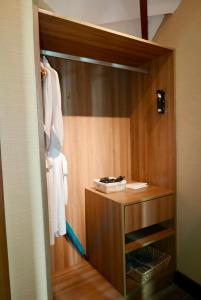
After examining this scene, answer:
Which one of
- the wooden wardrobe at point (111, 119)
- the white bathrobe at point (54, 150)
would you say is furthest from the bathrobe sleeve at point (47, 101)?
the wooden wardrobe at point (111, 119)

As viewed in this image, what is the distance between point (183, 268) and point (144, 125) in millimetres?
1281

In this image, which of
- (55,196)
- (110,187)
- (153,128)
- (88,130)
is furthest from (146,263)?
(88,130)

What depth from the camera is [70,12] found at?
1.53 metres

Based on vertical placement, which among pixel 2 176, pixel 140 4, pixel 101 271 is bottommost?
pixel 101 271

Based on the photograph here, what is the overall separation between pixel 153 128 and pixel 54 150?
3.09 feet

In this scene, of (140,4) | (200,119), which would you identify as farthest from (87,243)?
(140,4)

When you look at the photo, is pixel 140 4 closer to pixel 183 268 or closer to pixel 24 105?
pixel 24 105

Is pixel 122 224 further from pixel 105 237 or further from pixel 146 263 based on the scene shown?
pixel 146 263

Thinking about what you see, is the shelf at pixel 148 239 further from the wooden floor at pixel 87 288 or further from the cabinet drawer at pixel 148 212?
the wooden floor at pixel 87 288

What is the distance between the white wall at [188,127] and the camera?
1.45 m

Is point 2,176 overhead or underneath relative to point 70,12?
underneath

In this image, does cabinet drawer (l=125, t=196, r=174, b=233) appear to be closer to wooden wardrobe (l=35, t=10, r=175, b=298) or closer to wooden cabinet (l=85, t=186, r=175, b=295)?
wooden cabinet (l=85, t=186, r=175, b=295)

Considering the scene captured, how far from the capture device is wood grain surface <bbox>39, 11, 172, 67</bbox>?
45.9 inches

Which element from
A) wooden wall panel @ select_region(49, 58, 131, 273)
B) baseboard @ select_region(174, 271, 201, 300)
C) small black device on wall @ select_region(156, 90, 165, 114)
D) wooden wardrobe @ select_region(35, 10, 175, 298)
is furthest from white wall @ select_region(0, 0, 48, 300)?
baseboard @ select_region(174, 271, 201, 300)
